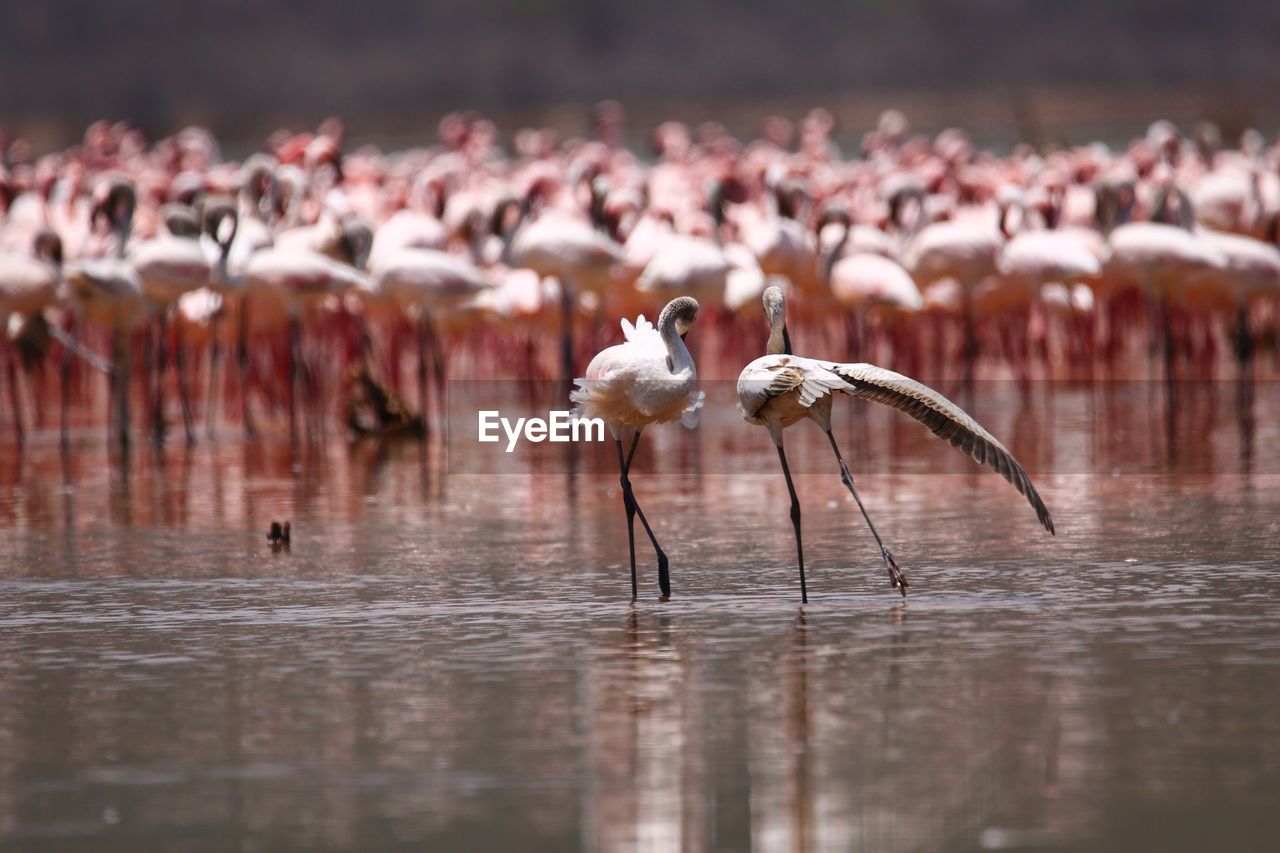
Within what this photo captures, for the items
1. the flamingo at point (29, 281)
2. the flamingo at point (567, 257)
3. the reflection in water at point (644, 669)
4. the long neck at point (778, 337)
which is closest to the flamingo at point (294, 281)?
the flamingo at point (29, 281)

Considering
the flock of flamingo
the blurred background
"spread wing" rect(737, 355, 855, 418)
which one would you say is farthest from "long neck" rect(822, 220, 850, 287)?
the blurred background

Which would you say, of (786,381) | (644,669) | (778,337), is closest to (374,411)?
(778,337)

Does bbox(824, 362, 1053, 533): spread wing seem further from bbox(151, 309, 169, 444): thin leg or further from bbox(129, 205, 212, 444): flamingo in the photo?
bbox(151, 309, 169, 444): thin leg

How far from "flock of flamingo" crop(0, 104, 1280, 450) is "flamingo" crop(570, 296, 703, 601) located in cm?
592

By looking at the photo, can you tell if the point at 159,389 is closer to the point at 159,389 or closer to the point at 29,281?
the point at 159,389

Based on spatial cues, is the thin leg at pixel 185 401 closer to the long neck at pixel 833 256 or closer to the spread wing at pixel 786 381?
the long neck at pixel 833 256

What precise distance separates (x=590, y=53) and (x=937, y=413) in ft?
176

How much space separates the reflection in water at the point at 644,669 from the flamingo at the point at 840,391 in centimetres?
39

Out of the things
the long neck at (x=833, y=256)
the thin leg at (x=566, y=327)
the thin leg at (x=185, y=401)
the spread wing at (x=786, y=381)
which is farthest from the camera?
the long neck at (x=833, y=256)

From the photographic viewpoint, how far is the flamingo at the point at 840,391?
683 cm

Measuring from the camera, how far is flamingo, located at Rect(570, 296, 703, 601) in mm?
7355

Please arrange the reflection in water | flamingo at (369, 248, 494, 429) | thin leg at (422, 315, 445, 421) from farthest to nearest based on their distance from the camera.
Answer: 1. thin leg at (422, 315, 445, 421)
2. flamingo at (369, 248, 494, 429)
3. the reflection in water

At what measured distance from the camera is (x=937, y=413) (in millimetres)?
6953

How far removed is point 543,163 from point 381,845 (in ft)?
53.9
